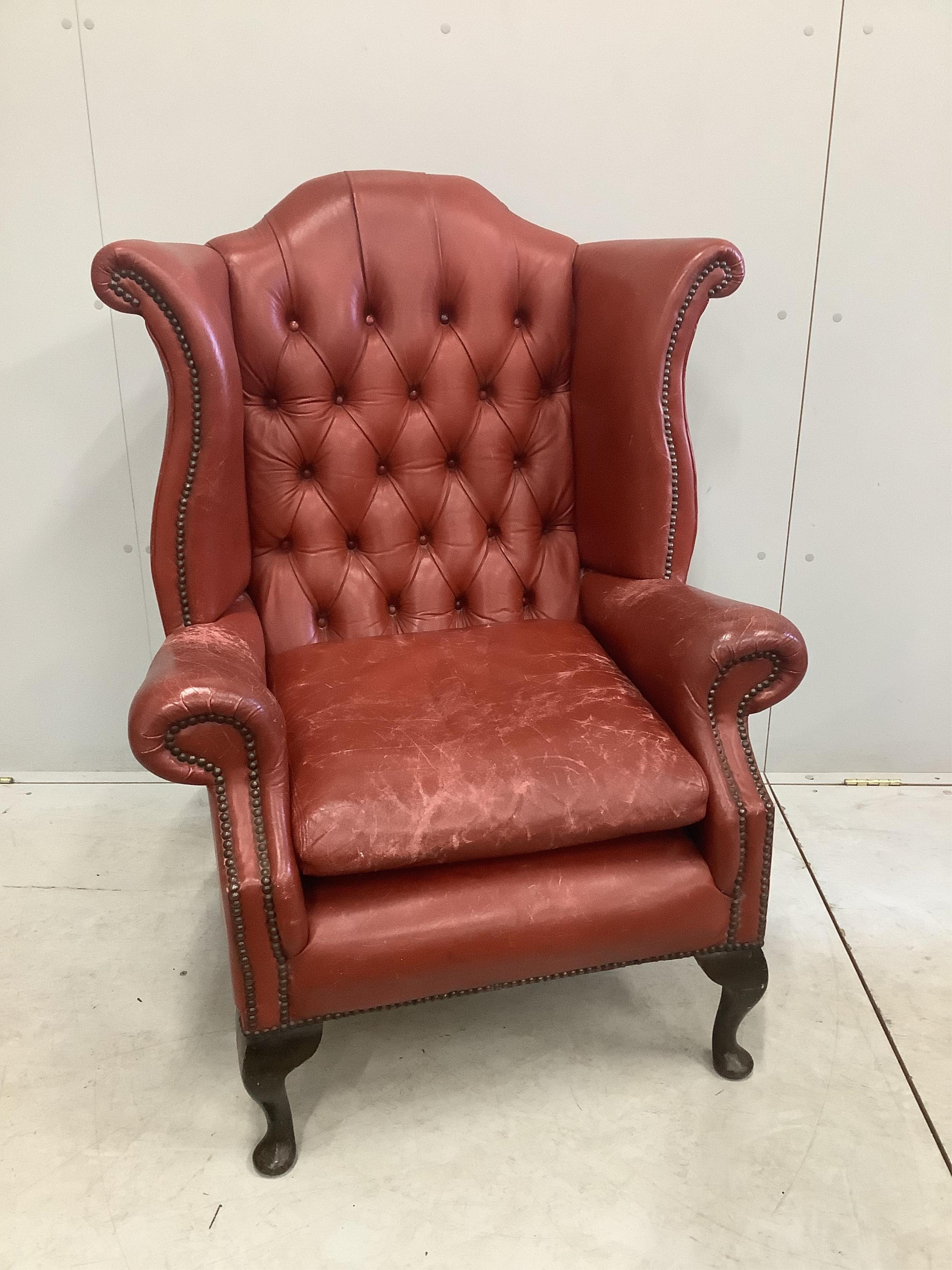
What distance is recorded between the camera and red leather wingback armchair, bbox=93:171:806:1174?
3.42ft

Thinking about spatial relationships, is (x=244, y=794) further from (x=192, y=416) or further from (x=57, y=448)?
(x=57, y=448)

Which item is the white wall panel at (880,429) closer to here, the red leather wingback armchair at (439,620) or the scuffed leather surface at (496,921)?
the red leather wingback armchair at (439,620)

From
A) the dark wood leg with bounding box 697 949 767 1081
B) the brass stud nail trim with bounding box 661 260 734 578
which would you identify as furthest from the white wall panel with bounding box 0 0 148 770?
the dark wood leg with bounding box 697 949 767 1081

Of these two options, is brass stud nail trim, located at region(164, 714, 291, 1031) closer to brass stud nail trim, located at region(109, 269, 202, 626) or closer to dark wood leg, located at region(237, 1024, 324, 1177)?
dark wood leg, located at region(237, 1024, 324, 1177)

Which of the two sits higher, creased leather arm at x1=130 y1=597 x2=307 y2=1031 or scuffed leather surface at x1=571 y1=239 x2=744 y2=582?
scuffed leather surface at x1=571 y1=239 x2=744 y2=582

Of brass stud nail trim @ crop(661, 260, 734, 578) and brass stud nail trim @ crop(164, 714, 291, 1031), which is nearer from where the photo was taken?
brass stud nail trim @ crop(164, 714, 291, 1031)

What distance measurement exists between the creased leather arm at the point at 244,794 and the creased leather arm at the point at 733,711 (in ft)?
1.69

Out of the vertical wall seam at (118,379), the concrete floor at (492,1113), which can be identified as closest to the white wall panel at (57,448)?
the vertical wall seam at (118,379)

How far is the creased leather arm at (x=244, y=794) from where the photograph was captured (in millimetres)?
980

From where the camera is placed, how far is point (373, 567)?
5.04 feet

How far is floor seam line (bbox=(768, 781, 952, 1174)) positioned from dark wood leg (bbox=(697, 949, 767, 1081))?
0.70ft

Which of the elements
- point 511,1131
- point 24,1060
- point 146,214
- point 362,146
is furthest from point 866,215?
point 24,1060

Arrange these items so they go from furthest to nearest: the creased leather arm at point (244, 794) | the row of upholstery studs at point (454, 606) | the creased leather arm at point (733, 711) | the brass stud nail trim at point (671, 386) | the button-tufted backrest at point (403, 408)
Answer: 1. the row of upholstery studs at point (454, 606)
2. the button-tufted backrest at point (403, 408)
3. the brass stud nail trim at point (671, 386)
4. the creased leather arm at point (733, 711)
5. the creased leather arm at point (244, 794)

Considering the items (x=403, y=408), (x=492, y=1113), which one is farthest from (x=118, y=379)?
(x=492, y=1113)
